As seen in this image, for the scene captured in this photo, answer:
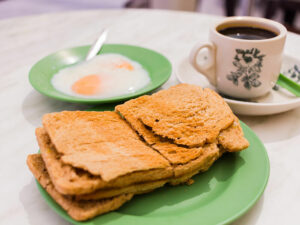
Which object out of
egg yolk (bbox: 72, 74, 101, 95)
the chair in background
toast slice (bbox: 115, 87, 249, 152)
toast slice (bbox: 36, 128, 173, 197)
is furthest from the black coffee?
the chair in background

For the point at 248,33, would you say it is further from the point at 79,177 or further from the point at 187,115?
the point at 79,177

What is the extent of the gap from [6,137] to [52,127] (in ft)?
1.03

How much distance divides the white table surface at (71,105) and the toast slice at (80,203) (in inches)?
3.0

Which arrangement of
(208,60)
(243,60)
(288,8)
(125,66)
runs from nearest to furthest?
(243,60) → (208,60) → (125,66) → (288,8)

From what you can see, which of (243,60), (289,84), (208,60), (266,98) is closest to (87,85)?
(208,60)

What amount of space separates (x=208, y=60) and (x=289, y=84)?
340 millimetres

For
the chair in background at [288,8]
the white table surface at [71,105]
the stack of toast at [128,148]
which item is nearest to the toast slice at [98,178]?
the stack of toast at [128,148]

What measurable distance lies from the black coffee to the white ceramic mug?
0.04 feet

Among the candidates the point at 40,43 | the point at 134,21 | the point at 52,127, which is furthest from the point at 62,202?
the point at 134,21

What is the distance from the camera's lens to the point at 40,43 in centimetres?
169

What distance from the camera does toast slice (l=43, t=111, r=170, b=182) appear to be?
660 millimetres

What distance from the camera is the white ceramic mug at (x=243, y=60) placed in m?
1.03

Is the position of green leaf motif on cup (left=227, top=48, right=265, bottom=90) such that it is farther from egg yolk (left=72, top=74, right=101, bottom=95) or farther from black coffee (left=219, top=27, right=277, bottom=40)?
egg yolk (left=72, top=74, right=101, bottom=95)

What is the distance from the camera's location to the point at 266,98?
116cm
